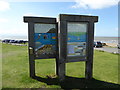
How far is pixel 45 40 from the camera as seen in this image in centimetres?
673

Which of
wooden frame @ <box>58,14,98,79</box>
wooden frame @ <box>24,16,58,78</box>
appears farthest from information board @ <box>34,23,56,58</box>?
wooden frame @ <box>58,14,98,79</box>

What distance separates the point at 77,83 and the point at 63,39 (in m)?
2.34

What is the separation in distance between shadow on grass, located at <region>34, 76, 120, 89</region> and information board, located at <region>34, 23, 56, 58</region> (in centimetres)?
150

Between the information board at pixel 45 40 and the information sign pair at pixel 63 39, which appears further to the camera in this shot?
the information board at pixel 45 40

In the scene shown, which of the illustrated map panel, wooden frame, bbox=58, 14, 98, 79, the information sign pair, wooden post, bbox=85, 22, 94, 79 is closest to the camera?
wooden frame, bbox=58, 14, 98, 79

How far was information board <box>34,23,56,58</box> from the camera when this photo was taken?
21.6ft

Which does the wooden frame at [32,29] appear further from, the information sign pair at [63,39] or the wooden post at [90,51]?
the wooden post at [90,51]

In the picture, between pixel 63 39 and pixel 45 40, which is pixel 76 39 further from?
pixel 45 40

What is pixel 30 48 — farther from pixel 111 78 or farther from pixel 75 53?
pixel 111 78

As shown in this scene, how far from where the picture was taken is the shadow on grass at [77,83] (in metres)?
5.33

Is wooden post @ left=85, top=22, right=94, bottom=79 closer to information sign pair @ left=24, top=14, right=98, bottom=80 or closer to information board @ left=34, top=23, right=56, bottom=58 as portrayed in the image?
information sign pair @ left=24, top=14, right=98, bottom=80

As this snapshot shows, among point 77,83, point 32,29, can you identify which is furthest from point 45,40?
point 77,83

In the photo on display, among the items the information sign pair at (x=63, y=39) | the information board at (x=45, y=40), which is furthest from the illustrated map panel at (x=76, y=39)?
the information board at (x=45, y=40)

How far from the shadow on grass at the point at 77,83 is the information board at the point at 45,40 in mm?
1498
